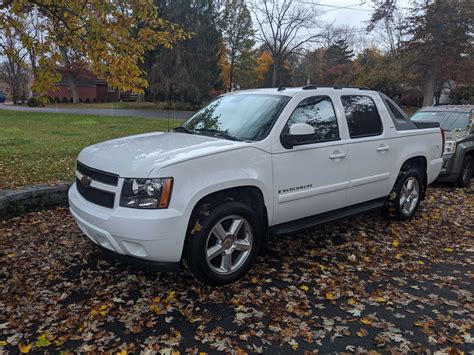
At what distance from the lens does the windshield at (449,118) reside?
862 cm

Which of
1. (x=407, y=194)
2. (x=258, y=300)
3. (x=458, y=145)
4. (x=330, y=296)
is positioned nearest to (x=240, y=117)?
(x=258, y=300)

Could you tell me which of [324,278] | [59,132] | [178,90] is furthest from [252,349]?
[178,90]

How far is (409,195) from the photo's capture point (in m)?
5.76

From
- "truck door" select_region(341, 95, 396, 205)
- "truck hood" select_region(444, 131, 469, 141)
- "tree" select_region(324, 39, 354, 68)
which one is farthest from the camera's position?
"tree" select_region(324, 39, 354, 68)

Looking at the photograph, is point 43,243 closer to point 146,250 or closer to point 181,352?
point 146,250

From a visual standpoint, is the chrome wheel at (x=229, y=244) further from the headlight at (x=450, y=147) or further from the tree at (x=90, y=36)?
the headlight at (x=450, y=147)

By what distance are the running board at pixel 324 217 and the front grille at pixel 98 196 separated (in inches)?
65.1

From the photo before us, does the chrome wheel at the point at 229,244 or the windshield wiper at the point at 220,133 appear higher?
the windshield wiper at the point at 220,133

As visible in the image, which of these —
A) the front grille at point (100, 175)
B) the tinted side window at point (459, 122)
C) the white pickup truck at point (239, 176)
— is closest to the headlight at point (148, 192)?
the white pickup truck at point (239, 176)

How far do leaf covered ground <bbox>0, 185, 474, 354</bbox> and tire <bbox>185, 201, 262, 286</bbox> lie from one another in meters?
0.18

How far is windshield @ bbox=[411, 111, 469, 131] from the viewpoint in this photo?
28.3 feet

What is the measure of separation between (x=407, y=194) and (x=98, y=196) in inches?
172

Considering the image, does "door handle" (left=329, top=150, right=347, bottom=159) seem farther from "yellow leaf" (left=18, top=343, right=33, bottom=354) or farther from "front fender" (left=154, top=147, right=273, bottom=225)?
"yellow leaf" (left=18, top=343, right=33, bottom=354)

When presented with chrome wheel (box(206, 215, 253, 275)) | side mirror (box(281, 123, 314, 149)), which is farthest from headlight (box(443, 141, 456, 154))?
chrome wheel (box(206, 215, 253, 275))
